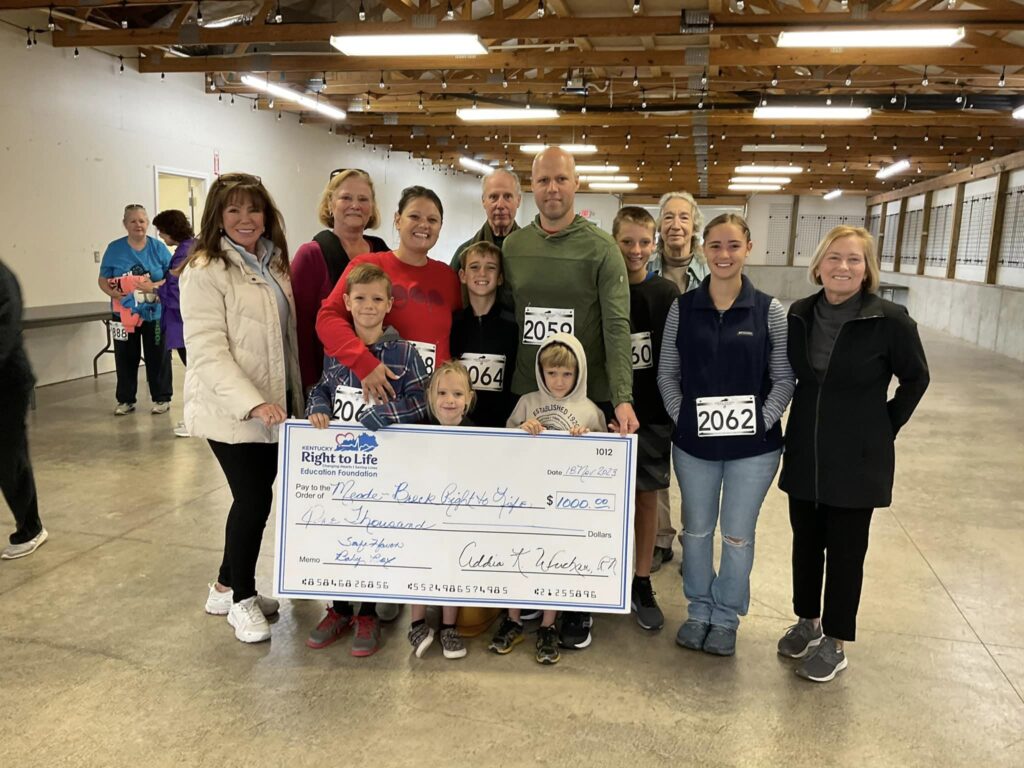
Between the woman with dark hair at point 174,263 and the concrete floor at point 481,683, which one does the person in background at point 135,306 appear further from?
the concrete floor at point 481,683

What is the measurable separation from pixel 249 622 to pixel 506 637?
86 centimetres

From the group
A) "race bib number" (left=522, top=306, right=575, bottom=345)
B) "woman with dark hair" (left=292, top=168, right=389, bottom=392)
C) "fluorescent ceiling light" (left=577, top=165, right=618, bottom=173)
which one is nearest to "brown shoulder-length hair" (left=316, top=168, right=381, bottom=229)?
"woman with dark hair" (left=292, top=168, right=389, bottom=392)

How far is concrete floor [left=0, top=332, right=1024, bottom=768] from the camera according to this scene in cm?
200

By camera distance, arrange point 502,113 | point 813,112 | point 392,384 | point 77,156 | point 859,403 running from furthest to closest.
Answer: point 502,113 → point 813,112 → point 77,156 → point 392,384 → point 859,403

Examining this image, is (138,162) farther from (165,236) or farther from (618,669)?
(618,669)

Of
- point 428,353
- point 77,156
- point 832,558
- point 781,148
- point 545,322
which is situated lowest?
point 832,558

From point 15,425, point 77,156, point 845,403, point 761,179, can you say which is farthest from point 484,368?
point 761,179

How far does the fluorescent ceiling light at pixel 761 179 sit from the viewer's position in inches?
626

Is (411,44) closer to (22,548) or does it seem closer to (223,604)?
(22,548)

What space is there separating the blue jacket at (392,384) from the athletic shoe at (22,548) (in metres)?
1.75

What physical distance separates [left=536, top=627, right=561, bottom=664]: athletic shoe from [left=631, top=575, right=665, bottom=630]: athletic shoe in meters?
0.36

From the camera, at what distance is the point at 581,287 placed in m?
2.45

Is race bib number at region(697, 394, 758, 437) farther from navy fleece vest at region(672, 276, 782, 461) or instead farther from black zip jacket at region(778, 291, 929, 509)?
black zip jacket at region(778, 291, 929, 509)

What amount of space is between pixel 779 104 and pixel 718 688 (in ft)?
25.1
